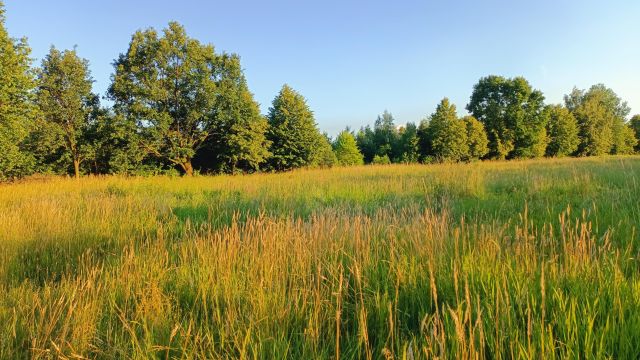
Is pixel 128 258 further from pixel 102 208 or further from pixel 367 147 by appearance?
pixel 367 147

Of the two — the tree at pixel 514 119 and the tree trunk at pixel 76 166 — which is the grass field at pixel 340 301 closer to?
the tree trunk at pixel 76 166

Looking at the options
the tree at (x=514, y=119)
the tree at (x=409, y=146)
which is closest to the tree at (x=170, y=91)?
the tree at (x=409, y=146)

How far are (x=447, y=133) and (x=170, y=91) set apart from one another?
24.6m

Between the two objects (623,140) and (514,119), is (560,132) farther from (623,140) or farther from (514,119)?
(623,140)

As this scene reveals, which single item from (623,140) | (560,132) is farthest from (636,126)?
(560,132)

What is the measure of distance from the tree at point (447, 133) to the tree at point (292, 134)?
1400 centimetres

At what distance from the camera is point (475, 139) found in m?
33.7

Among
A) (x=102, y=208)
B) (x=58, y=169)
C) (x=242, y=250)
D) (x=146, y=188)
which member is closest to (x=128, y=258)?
(x=242, y=250)

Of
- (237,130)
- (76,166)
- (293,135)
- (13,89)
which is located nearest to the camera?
(13,89)

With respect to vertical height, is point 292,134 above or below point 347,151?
above

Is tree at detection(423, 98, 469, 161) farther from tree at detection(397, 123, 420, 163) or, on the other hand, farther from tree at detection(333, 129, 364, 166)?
tree at detection(333, 129, 364, 166)

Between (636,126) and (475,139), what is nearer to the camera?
(475,139)

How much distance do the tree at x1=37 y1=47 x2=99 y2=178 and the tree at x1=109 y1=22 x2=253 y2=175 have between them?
113 inches

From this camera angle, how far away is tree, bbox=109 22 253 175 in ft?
63.7
